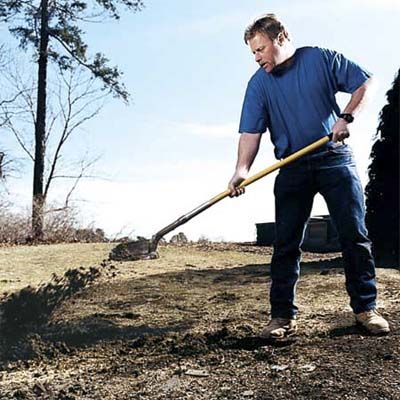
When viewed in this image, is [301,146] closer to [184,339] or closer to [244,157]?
[244,157]

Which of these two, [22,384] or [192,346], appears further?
[192,346]

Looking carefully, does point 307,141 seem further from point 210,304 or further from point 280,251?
point 210,304

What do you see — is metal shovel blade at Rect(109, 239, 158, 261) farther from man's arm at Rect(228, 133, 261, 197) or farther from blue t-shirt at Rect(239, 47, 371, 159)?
blue t-shirt at Rect(239, 47, 371, 159)

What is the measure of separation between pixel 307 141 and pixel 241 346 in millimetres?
1090

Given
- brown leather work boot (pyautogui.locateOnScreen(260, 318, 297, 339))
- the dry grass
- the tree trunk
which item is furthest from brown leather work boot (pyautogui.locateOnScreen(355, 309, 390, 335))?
the tree trunk

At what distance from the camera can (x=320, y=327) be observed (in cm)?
392

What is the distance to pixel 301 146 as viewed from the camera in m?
3.58

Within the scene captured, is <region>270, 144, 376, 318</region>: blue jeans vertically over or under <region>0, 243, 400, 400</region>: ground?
over

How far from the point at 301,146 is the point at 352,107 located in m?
0.32

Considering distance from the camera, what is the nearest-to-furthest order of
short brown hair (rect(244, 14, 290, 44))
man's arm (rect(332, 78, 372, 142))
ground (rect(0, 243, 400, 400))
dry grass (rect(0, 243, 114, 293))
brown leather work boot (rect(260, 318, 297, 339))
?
ground (rect(0, 243, 400, 400)), man's arm (rect(332, 78, 372, 142)), short brown hair (rect(244, 14, 290, 44)), brown leather work boot (rect(260, 318, 297, 339)), dry grass (rect(0, 243, 114, 293))

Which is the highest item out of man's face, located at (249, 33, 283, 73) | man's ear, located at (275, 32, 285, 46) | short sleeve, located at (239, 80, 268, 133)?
man's ear, located at (275, 32, 285, 46)

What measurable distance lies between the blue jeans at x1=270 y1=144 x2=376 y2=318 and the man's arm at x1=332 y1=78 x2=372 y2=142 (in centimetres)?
14

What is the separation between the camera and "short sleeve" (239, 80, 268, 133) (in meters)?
3.66

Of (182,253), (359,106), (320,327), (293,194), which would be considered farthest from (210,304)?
(182,253)
